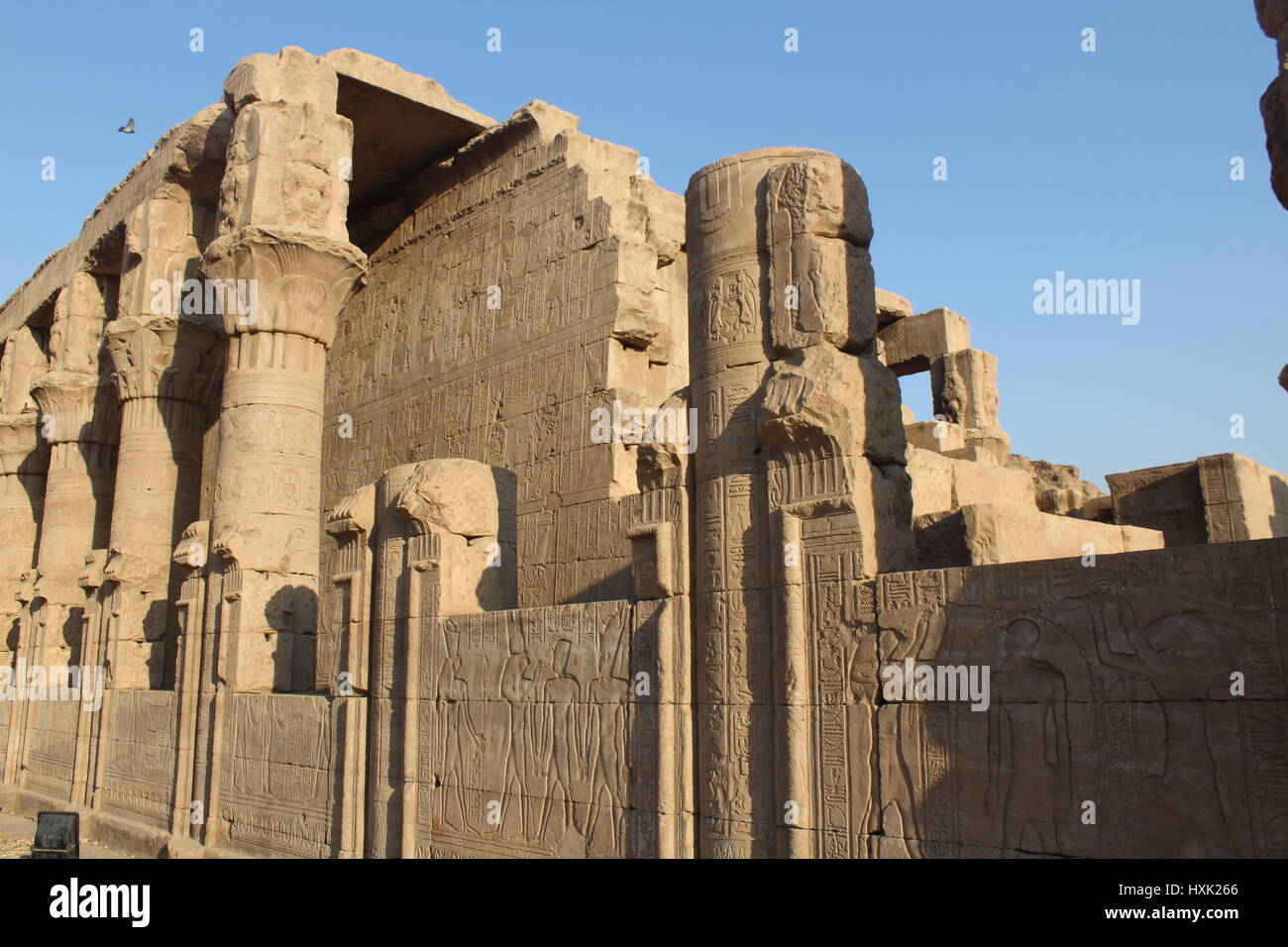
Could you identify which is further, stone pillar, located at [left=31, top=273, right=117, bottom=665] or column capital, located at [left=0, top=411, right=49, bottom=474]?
column capital, located at [left=0, top=411, right=49, bottom=474]

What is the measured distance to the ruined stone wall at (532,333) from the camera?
38.4ft

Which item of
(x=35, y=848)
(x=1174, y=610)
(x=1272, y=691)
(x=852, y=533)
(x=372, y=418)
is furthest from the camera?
(x=372, y=418)

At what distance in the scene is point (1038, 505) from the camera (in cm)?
1405

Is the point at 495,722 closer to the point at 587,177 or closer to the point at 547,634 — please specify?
the point at 547,634

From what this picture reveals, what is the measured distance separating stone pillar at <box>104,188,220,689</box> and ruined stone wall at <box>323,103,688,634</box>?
7.37 ft

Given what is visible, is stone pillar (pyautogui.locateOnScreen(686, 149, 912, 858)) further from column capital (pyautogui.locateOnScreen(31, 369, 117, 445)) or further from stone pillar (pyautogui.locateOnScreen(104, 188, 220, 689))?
column capital (pyautogui.locateOnScreen(31, 369, 117, 445))

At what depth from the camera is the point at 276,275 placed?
11.8 m

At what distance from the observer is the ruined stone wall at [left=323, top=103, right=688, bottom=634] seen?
11719mm

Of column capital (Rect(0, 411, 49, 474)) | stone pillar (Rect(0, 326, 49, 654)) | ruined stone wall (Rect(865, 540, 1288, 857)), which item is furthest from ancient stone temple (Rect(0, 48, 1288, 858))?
column capital (Rect(0, 411, 49, 474))

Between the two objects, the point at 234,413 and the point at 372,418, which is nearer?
the point at 234,413

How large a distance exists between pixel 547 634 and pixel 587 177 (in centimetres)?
736

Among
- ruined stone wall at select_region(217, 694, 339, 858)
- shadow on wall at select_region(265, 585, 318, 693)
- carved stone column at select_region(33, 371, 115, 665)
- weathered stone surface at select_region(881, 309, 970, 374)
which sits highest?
weathered stone surface at select_region(881, 309, 970, 374)

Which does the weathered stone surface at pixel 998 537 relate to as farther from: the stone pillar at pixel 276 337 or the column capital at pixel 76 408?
the column capital at pixel 76 408
